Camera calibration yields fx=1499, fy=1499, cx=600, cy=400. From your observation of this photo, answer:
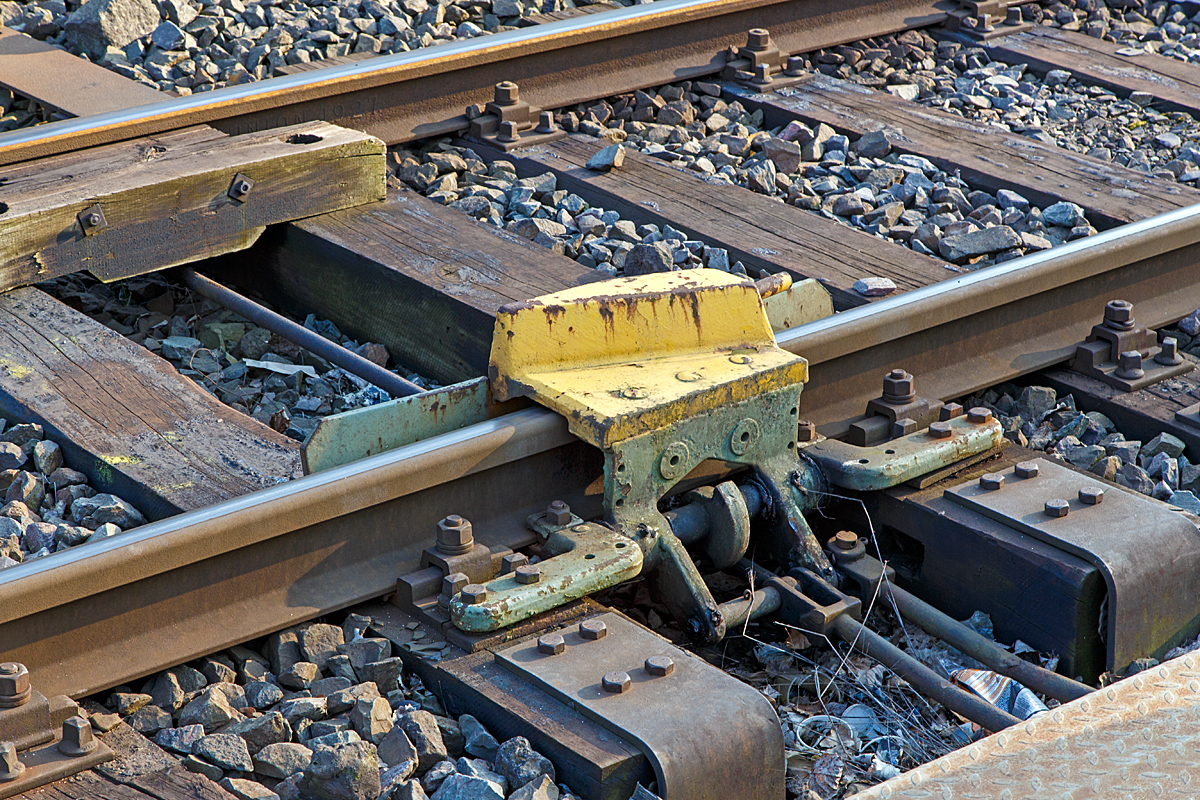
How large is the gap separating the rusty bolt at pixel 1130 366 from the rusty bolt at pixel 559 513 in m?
1.91

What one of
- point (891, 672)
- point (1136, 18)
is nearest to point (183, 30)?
point (891, 672)

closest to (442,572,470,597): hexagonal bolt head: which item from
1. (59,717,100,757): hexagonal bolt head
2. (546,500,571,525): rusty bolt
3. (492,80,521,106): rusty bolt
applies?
(546,500,571,525): rusty bolt

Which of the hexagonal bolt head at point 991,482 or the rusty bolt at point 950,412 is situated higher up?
the rusty bolt at point 950,412

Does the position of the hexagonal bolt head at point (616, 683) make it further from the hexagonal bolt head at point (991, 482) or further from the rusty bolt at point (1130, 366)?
the rusty bolt at point (1130, 366)

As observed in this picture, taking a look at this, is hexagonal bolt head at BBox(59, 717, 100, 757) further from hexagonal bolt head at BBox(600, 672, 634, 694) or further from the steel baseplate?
the steel baseplate

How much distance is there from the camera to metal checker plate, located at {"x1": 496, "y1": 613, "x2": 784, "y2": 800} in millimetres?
2619

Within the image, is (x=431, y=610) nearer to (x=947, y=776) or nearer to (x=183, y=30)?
(x=947, y=776)

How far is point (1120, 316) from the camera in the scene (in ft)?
14.7

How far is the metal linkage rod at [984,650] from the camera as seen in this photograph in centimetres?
306

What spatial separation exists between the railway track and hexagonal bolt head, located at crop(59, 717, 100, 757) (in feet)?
0.04

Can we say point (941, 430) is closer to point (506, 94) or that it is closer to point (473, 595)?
point (473, 595)

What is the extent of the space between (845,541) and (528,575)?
872 mm

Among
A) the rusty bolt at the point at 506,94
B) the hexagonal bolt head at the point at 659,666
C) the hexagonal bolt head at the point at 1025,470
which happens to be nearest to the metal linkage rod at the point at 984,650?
the hexagonal bolt head at the point at 1025,470

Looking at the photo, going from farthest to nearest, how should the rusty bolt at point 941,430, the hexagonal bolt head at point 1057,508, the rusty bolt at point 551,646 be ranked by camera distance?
the rusty bolt at point 941,430, the hexagonal bolt head at point 1057,508, the rusty bolt at point 551,646
